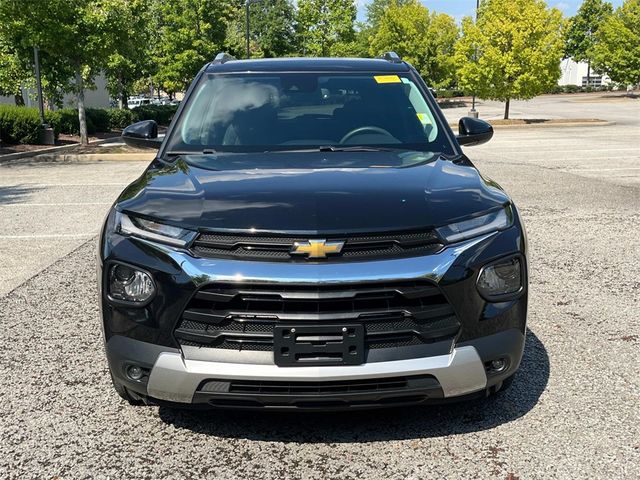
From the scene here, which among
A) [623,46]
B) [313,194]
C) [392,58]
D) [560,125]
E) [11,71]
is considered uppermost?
[623,46]

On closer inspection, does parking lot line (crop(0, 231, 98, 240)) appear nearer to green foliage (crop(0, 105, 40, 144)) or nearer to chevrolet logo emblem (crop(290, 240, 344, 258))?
chevrolet logo emblem (crop(290, 240, 344, 258))

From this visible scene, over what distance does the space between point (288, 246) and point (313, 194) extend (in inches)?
13.6

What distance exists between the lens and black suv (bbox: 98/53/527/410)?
8.57 ft

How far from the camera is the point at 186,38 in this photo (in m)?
35.2

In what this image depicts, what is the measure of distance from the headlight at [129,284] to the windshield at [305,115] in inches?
51.0

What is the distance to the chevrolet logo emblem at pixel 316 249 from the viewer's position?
263 cm

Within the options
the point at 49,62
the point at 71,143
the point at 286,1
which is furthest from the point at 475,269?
the point at 286,1

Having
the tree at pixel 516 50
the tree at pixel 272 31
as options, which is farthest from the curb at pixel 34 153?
the tree at pixel 272 31

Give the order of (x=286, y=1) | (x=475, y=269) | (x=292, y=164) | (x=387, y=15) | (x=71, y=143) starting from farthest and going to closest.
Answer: (x=286, y=1)
(x=387, y=15)
(x=71, y=143)
(x=292, y=164)
(x=475, y=269)

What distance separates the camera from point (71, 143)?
2119 centimetres

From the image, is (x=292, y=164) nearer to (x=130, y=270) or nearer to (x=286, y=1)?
(x=130, y=270)

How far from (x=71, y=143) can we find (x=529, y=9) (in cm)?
1966

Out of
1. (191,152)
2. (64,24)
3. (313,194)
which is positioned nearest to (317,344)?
(313,194)

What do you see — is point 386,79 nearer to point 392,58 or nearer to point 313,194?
point 392,58
